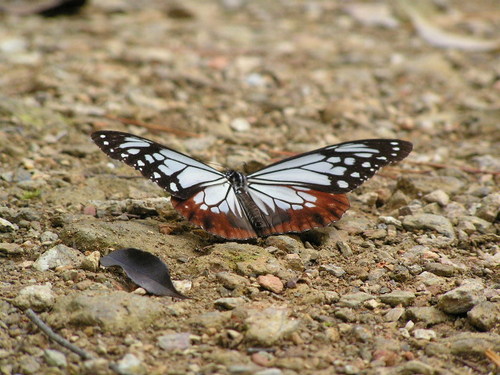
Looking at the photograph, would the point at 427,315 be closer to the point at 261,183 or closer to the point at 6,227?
the point at 261,183

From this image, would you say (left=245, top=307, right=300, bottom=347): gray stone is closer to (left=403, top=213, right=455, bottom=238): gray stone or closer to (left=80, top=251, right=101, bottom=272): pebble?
(left=80, top=251, right=101, bottom=272): pebble

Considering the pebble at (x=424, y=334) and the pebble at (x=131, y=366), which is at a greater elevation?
the pebble at (x=131, y=366)

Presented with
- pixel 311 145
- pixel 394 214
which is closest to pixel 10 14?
pixel 311 145

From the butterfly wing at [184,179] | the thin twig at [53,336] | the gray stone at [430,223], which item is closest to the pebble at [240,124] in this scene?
the butterfly wing at [184,179]

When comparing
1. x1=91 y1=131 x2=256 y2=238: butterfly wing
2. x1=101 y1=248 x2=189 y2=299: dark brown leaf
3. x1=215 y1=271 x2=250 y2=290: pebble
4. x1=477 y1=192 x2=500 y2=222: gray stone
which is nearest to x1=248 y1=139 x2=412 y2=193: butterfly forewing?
x1=91 y1=131 x2=256 y2=238: butterfly wing

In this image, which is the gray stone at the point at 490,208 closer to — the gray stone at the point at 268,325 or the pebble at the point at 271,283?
the pebble at the point at 271,283
